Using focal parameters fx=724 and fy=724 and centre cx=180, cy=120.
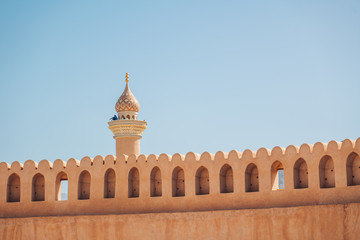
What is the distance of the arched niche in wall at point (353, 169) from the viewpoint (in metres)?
18.8

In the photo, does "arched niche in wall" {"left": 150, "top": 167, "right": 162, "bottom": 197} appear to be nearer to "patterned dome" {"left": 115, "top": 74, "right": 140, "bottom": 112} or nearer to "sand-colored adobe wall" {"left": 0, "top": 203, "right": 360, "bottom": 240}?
"sand-colored adobe wall" {"left": 0, "top": 203, "right": 360, "bottom": 240}

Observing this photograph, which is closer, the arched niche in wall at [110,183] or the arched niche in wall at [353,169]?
the arched niche in wall at [353,169]

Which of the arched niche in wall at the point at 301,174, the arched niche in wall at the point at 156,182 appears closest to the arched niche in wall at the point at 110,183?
the arched niche in wall at the point at 156,182

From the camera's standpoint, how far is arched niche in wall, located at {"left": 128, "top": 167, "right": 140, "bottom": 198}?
21922 mm

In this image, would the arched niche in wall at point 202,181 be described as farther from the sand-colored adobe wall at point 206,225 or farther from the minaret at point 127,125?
the minaret at point 127,125

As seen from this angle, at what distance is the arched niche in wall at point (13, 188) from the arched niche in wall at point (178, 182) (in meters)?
5.27

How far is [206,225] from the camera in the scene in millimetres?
20156

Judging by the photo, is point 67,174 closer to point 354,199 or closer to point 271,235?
point 271,235

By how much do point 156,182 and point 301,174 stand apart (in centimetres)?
451

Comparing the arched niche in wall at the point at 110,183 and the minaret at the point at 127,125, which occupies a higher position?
the minaret at the point at 127,125

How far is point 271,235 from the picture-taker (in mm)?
19125

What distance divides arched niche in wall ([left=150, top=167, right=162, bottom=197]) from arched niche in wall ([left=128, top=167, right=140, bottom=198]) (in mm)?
531

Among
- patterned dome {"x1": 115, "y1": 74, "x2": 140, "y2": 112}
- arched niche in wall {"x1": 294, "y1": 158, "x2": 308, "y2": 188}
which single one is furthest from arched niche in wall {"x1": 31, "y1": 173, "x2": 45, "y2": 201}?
arched niche in wall {"x1": 294, "y1": 158, "x2": 308, "y2": 188}

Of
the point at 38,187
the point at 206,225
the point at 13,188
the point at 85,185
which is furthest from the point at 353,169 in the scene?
the point at 13,188
